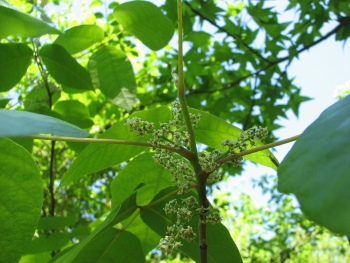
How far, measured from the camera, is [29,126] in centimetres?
40

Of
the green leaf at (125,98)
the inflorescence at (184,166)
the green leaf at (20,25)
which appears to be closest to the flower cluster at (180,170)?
the inflorescence at (184,166)

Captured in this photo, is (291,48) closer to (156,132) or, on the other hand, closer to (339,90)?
(156,132)

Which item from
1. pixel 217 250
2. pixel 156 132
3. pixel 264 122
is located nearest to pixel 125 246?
pixel 217 250

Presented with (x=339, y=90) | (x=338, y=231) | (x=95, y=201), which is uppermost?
(x=339, y=90)

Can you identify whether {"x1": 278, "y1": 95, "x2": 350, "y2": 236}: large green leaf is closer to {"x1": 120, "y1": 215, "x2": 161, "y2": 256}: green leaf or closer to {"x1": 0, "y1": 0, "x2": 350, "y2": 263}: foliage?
{"x1": 0, "y1": 0, "x2": 350, "y2": 263}: foliage

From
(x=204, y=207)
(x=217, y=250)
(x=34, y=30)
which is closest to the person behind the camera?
(x=204, y=207)

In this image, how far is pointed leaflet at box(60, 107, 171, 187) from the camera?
2.88ft

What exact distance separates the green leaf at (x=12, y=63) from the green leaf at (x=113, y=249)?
2.15 ft

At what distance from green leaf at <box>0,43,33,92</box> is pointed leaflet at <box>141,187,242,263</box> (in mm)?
692

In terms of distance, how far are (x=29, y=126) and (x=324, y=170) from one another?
28 cm

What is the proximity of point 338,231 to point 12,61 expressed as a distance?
1.22 m

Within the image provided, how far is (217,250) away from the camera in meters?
0.89

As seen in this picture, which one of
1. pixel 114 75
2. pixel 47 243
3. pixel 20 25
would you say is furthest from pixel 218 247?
pixel 114 75

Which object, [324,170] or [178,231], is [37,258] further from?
[324,170]
